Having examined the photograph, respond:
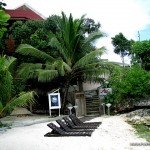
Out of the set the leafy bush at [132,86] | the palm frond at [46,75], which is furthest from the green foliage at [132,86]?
the palm frond at [46,75]

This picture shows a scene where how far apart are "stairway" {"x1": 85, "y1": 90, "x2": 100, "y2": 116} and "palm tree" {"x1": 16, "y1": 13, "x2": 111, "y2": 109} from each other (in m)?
1.55

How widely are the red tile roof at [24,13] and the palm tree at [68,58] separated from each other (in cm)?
585

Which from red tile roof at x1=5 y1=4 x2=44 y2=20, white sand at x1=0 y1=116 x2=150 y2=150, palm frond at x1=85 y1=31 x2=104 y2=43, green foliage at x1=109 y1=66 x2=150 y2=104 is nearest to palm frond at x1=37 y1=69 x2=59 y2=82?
palm frond at x1=85 y1=31 x2=104 y2=43

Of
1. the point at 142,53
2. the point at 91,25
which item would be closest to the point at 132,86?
the point at 142,53

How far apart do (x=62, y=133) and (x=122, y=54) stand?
32258 mm

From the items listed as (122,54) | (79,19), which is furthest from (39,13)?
(122,54)

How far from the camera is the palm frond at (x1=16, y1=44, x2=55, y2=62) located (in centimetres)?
1944

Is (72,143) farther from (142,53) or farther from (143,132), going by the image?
(142,53)

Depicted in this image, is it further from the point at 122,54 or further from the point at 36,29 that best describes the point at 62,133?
the point at 122,54

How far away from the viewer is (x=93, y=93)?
69.2 ft

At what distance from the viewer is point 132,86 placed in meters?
18.1

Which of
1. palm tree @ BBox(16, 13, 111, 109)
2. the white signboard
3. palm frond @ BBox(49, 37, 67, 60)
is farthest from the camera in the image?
palm frond @ BBox(49, 37, 67, 60)

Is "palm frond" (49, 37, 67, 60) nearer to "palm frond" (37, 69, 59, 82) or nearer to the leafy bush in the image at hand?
"palm frond" (37, 69, 59, 82)

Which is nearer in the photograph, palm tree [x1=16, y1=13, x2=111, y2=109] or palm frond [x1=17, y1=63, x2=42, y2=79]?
palm tree [x1=16, y1=13, x2=111, y2=109]
